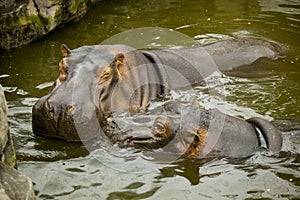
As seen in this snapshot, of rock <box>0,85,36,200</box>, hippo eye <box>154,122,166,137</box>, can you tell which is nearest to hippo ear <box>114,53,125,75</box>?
hippo eye <box>154,122,166,137</box>

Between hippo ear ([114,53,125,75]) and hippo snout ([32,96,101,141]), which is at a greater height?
hippo ear ([114,53,125,75])

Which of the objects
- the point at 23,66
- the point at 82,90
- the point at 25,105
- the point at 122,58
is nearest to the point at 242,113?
the point at 122,58

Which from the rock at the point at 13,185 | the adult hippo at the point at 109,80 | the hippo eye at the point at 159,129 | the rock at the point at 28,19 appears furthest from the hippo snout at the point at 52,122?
the rock at the point at 28,19

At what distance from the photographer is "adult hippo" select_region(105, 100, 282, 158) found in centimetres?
492

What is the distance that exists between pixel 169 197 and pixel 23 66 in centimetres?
366

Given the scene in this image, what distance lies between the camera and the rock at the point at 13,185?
11.8 feet

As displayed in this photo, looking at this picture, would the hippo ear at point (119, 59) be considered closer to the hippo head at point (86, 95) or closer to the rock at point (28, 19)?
the hippo head at point (86, 95)

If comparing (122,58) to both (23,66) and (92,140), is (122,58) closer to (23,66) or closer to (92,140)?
(92,140)

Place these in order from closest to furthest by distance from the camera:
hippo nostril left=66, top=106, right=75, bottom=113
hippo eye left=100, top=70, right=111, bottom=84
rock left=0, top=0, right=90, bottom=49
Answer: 1. hippo nostril left=66, top=106, right=75, bottom=113
2. hippo eye left=100, top=70, right=111, bottom=84
3. rock left=0, top=0, right=90, bottom=49

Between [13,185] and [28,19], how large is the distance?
491cm

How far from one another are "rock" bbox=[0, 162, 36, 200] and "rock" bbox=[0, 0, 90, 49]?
4.50 meters

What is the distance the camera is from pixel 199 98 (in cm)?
660

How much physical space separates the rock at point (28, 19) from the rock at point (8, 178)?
13.0 feet

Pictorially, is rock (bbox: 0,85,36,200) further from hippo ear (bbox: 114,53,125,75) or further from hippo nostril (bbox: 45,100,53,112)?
hippo ear (bbox: 114,53,125,75)
